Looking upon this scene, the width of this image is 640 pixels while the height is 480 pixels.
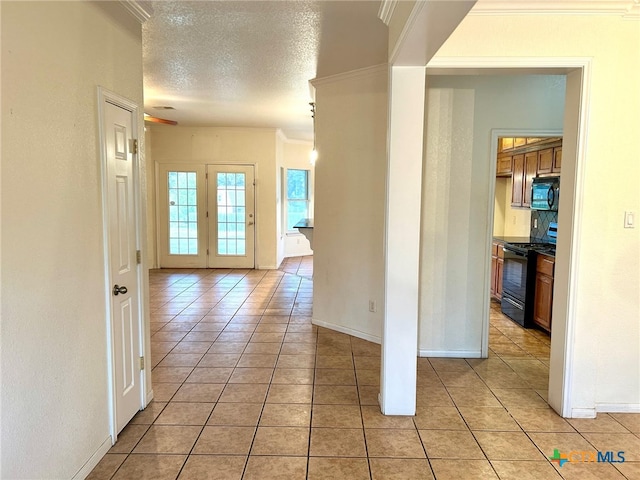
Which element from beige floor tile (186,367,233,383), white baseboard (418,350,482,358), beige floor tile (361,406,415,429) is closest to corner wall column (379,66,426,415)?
beige floor tile (361,406,415,429)

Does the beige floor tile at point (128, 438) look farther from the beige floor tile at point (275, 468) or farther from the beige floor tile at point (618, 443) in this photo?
the beige floor tile at point (618, 443)

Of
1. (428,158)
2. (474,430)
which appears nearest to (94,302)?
(474,430)

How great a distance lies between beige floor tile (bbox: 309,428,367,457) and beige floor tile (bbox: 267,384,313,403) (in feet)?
1.29

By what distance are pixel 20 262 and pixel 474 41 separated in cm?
264

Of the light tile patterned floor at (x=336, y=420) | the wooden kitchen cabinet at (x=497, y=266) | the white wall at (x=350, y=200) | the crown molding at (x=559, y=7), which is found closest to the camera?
the light tile patterned floor at (x=336, y=420)

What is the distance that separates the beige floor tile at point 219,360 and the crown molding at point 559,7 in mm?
3075

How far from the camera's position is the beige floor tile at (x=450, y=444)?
230cm

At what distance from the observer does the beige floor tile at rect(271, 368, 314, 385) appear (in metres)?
3.19

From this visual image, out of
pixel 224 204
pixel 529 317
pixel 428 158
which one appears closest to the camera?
pixel 428 158

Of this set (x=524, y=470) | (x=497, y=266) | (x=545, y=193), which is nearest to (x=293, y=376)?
(x=524, y=470)

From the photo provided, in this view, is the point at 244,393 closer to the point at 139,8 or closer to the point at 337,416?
the point at 337,416

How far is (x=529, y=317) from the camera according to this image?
448 cm

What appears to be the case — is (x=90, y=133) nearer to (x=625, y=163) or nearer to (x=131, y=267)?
(x=131, y=267)

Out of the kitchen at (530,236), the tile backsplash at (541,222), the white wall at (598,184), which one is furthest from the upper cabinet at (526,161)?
the white wall at (598,184)
